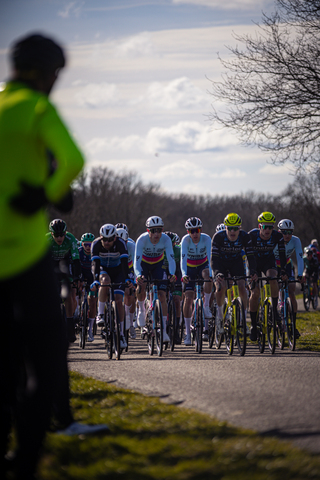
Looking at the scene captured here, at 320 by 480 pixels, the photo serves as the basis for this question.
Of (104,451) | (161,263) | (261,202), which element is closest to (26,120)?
(104,451)

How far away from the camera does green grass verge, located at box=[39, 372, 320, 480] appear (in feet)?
12.4

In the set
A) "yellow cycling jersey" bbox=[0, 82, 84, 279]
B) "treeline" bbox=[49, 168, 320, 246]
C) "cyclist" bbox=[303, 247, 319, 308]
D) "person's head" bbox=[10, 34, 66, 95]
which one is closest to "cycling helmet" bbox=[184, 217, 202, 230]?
"person's head" bbox=[10, 34, 66, 95]

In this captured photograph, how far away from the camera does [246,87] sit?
12922mm

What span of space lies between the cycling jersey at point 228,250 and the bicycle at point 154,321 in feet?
3.52

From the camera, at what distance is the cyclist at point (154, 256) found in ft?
36.6

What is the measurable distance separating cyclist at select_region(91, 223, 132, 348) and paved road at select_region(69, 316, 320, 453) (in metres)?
0.86

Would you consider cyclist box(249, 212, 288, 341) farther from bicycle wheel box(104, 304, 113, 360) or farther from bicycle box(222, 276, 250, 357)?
bicycle wheel box(104, 304, 113, 360)

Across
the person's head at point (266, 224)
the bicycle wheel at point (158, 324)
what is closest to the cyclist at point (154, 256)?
the bicycle wheel at point (158, 324)

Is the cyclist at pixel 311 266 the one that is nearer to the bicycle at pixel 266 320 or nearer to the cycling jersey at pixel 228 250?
the cycling jersey at pixel 228 250

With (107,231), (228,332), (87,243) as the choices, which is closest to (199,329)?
(228,332)

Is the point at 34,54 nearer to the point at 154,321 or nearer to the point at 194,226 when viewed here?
the point at 154,321

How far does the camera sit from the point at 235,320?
33.6ft

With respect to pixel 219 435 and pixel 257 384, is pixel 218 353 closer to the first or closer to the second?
pixel 257 384

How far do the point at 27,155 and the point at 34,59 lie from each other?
55cm
